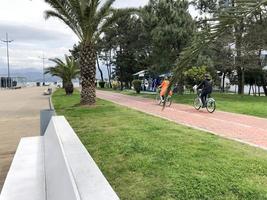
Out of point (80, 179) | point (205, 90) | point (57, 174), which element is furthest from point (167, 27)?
point (80, 179)

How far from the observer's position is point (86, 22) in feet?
72.5

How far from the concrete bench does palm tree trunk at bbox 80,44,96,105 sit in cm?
1305

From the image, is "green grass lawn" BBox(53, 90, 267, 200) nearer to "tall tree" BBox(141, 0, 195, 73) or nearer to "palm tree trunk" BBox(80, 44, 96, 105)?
"palm tree trunk" BBox(80, 44, 96, 105)

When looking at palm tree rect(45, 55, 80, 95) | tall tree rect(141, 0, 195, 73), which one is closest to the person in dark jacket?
tall tree rect(141, 0, 195, 73)

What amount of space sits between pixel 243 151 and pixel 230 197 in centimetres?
333

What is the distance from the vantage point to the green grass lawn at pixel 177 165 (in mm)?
5723

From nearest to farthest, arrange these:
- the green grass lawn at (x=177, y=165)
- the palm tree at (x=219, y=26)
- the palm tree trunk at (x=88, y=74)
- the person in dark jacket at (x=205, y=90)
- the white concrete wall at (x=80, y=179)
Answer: the white concrete wall at (x=80, y=179), the palm tree at (x=219, y=26), the green grass lawn at (x=177, y=165), the person in dark jacket at (x=205, y=90), the palm tree trunk at (x=88, y=74)

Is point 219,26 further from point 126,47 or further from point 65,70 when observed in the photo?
point 126,47

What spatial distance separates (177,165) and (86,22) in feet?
52.7

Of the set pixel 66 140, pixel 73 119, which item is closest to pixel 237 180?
pixel 66 140

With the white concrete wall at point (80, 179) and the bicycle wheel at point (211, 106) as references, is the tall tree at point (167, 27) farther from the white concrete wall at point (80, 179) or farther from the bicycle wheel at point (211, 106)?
the white concrete wall at point (80, 179)

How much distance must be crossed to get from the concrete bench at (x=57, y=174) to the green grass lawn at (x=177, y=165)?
0.94 meters

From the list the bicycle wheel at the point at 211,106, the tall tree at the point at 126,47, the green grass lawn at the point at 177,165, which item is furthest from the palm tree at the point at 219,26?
the tall tree at the point at 126,47

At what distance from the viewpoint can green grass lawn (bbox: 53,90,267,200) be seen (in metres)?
5.72
